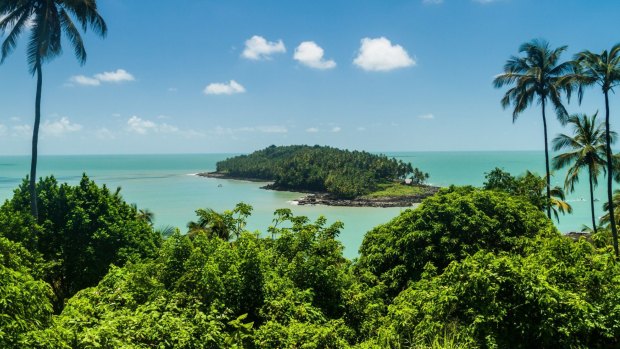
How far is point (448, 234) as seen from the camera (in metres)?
12.0

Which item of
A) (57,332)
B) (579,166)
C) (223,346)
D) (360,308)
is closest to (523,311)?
(360,308)

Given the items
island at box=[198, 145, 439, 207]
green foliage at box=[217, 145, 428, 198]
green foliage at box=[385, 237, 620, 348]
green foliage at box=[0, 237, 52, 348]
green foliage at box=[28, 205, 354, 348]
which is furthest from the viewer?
green foliage at box=[217, 145, 428, 198]

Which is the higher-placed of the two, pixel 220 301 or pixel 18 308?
pixel 18 308

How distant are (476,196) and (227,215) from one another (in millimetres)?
8097

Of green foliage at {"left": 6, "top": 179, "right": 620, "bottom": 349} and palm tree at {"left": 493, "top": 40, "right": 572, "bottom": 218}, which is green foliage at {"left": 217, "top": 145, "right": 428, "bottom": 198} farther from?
green foliage at {"left": 6, "top": 179, "right": 620, "bottom": 349}

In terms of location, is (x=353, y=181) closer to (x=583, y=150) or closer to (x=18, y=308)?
(x=583, y=150)

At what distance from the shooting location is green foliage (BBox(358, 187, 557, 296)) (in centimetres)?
1172

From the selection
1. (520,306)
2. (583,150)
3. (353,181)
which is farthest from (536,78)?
(353,181)

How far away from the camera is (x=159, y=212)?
52.7 meters

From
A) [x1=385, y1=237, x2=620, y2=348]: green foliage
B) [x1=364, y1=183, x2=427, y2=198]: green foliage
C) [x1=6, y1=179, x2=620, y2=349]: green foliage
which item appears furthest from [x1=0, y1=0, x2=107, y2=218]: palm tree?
[x1=364, y1=183, x2=427, y2=198]: green foliage

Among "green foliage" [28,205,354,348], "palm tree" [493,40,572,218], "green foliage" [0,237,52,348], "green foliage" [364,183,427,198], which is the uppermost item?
"palm tree" [493,40,572,218]

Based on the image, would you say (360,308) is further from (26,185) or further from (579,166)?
(579,166)

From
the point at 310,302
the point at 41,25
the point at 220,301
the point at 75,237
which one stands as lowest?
the point at 310,302

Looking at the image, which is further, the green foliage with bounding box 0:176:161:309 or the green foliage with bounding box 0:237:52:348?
the green foliage with bounding box 0:176:161:309
